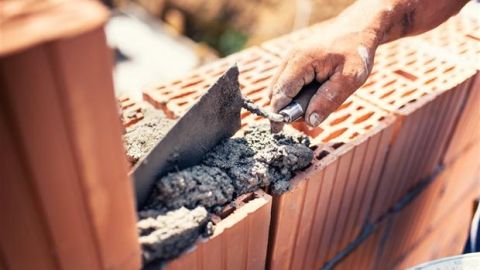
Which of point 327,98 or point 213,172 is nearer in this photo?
point 213,172

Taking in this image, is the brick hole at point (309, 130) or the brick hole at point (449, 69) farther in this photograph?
the brick hole at point (449, 69)

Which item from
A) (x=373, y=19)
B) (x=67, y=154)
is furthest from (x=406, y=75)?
(x=67, y=154)

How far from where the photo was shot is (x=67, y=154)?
0.91 meters

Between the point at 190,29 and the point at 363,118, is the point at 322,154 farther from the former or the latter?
the point at 190,29

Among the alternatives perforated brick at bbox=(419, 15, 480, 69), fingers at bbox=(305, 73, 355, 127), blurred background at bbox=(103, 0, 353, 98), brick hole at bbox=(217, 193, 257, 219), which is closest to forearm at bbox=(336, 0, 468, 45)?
fingers at bbox=(305, 73, 355, 127)

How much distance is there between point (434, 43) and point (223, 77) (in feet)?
6.16

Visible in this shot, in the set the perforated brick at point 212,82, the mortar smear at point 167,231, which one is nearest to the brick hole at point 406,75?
the perforated brick at point 212,82

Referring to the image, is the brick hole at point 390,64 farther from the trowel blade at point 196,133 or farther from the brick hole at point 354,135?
the trowel blade at point 196,133

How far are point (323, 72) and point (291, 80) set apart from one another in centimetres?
15

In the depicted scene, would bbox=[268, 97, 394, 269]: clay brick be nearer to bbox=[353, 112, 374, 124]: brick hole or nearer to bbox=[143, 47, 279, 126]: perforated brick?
bbox=[353, 112, 374, 124]: brick hole

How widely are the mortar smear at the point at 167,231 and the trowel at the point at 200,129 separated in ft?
0.30

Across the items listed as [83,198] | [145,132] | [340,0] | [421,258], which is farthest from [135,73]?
[83,198]

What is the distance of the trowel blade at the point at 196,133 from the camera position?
1.31 m

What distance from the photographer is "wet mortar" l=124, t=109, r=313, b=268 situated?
1272mm
